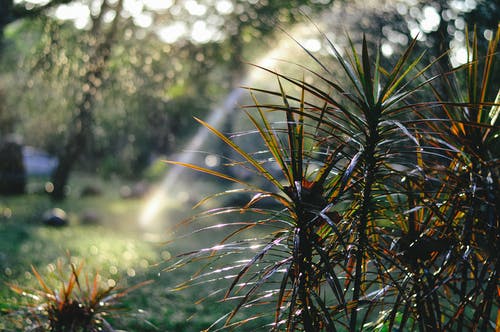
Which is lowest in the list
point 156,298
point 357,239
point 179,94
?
point 357,239

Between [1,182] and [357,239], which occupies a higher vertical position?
[1,182]

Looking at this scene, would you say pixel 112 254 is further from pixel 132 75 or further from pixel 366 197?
pixel 366 197

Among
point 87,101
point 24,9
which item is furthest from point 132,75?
point 24,9

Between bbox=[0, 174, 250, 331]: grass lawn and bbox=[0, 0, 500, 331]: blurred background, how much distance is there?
0.04 m

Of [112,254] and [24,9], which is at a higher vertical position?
[24,9]

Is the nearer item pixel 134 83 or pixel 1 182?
pixel 134 83

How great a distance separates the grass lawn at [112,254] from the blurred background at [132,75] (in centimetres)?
4

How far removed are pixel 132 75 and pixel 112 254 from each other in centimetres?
573

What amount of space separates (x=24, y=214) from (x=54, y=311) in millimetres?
9314

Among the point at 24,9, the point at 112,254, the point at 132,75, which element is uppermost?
the point at 132,75

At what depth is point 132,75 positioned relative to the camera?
41.8ft

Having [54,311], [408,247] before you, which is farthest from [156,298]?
[408,247]

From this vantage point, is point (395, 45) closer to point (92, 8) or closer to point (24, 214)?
point (92, 8)

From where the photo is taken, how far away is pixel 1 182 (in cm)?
1430
